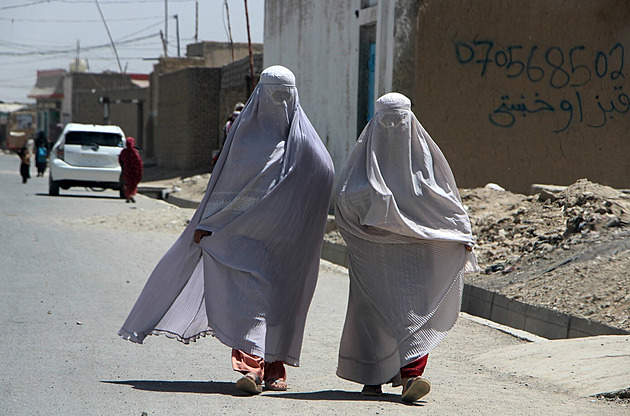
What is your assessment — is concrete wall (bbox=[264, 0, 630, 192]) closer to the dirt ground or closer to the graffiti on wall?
the graffiti on wall

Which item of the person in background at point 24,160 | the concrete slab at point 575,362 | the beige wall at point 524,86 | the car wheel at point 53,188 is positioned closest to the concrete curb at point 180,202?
the car wheel at point 53,188

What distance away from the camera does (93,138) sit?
21203mm

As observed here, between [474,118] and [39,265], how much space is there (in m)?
6.40

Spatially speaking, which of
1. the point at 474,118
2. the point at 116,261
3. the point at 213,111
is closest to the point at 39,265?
the point at 116,261

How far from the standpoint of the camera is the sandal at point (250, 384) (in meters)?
4.64

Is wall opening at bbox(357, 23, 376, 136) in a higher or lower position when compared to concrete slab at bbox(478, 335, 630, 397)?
higher

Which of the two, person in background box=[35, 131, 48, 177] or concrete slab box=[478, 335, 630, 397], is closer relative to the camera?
concrete slab box=[478, 335, 630, 397]

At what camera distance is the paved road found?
4.44 m

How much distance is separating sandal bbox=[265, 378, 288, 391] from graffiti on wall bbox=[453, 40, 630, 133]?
884 cm

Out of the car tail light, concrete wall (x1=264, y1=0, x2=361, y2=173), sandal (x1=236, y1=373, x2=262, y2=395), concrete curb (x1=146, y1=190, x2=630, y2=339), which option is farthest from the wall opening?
sandal (x1=236, y1=373, x2=262, y2=395)

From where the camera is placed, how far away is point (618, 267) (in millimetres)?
7961

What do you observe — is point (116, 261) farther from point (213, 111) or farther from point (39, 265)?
point (213, 111)

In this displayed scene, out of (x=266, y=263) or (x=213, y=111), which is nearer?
(x=266, y=263)

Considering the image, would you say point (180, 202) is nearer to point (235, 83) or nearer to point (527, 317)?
point (235, 83)
